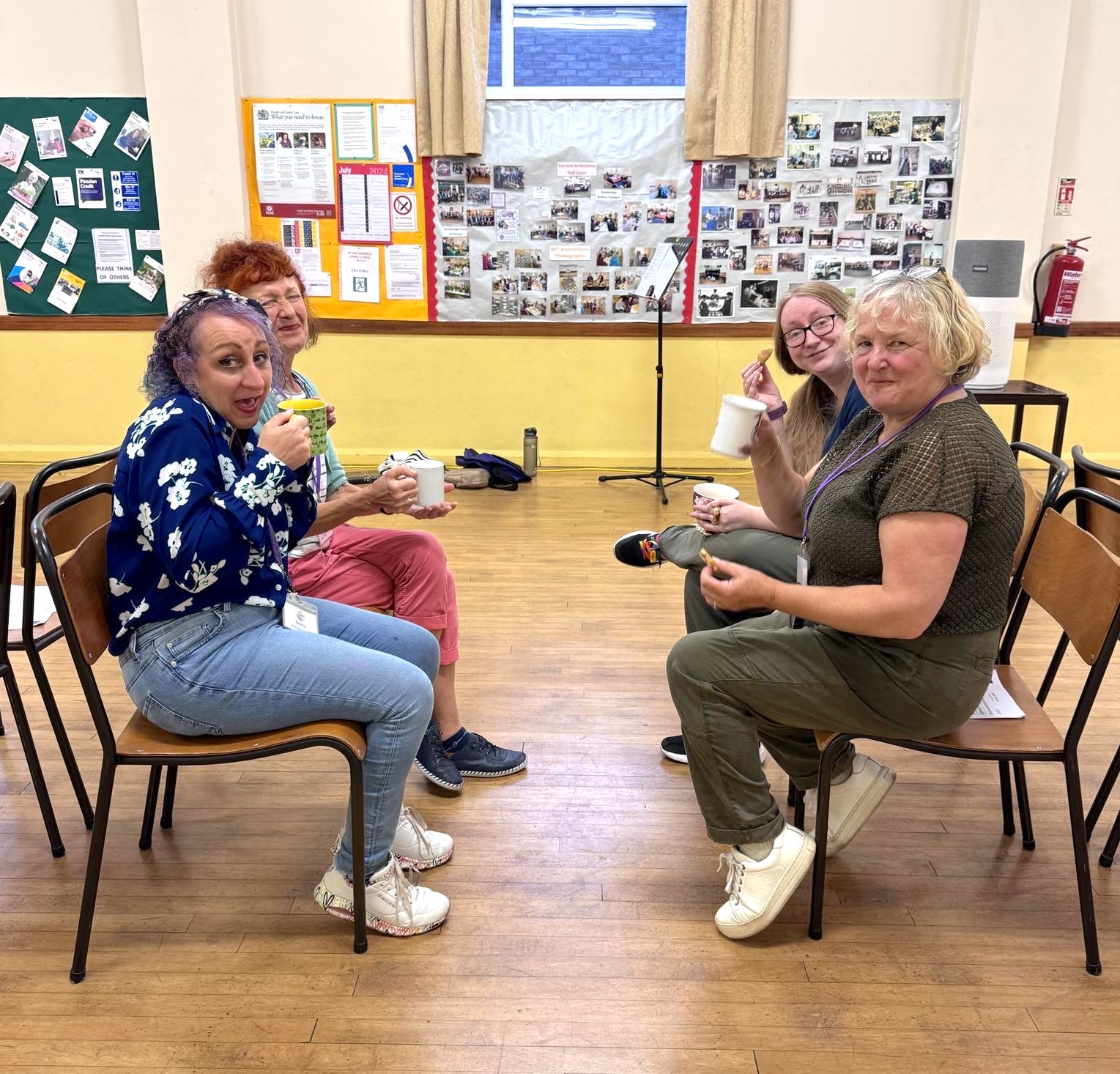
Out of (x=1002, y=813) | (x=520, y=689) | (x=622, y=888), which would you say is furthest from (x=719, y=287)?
(x=622, y=888)

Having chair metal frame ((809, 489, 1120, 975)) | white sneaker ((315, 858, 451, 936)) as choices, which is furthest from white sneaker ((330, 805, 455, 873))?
chair metal frame ((809, 489, 1120, 975))

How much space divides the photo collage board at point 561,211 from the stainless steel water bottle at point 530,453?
669 millimetres

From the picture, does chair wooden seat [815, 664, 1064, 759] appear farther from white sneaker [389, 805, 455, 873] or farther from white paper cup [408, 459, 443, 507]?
white paper cup [408, 459, 443, 507]

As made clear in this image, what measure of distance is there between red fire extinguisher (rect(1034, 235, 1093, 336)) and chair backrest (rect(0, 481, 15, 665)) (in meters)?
4.97

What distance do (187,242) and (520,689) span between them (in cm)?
369

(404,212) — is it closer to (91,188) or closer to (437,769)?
(91,188)

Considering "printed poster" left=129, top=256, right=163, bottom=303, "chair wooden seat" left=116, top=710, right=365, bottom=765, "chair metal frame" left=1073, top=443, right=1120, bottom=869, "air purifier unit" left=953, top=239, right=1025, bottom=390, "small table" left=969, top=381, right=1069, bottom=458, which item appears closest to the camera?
"chair wooden seat" left=116, top=710, right=365, bottom=765

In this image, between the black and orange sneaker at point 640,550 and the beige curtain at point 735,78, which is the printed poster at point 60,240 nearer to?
the beige curtain at point 735,78

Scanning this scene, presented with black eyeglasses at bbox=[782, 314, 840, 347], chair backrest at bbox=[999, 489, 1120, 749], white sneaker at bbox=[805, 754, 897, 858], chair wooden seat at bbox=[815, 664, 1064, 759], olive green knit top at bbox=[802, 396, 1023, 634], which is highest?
black eyeglasses at bbox=[782, 314, 840, 347]

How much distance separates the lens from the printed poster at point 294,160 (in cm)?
509

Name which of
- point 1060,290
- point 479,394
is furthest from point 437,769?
point 1060,290

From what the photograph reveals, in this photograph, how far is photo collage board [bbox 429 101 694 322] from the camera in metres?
5.09

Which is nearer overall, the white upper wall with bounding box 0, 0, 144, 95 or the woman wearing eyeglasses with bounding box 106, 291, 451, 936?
the woman wearing eyeglasses with bounding box 106, 291, 451, 936

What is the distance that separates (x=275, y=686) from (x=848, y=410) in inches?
50.3
